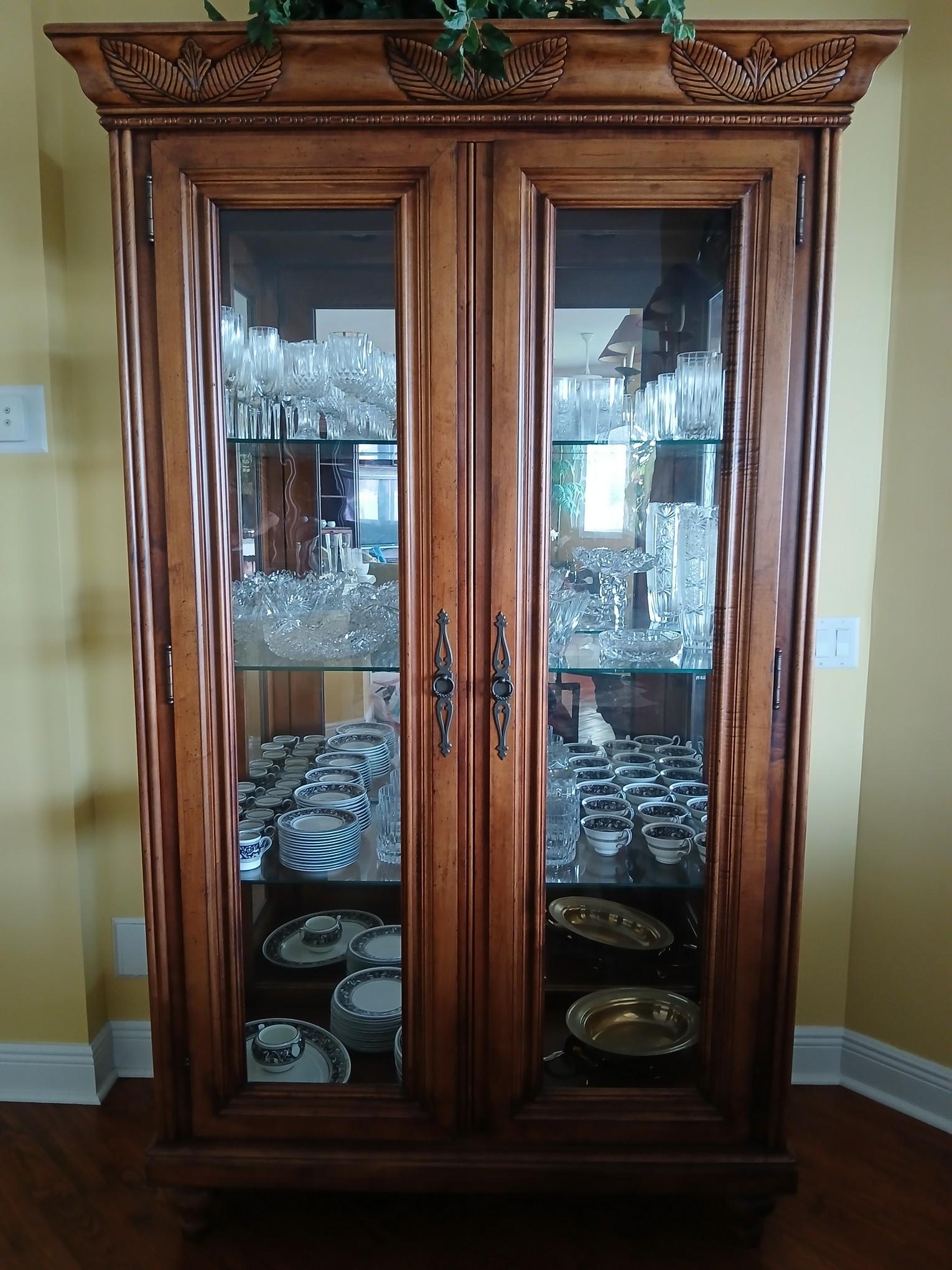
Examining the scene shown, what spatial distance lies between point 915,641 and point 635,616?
719 millimetres

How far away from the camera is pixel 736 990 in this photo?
1.37m

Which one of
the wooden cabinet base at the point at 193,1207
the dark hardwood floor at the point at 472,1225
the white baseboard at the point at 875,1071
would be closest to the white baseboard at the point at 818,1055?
the white baseboard at the point at 875,1071

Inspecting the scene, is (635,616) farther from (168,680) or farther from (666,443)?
(168,680)

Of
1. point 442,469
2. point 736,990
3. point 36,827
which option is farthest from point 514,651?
point 36,827

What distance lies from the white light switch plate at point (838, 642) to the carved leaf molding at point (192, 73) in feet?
4.72

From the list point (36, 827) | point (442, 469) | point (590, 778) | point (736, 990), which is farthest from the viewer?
point (36, 827)

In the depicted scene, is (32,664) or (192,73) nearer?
(192,73)

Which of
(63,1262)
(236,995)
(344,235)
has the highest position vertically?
(344,235)

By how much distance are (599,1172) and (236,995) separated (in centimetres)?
68

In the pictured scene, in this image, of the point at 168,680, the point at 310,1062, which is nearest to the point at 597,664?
the point at 168,680

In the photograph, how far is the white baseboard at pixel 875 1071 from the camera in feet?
5.85

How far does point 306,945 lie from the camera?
1.53 m

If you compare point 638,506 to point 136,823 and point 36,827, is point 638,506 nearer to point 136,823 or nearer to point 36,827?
point 136,823

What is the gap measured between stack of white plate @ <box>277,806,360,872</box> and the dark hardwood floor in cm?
67
